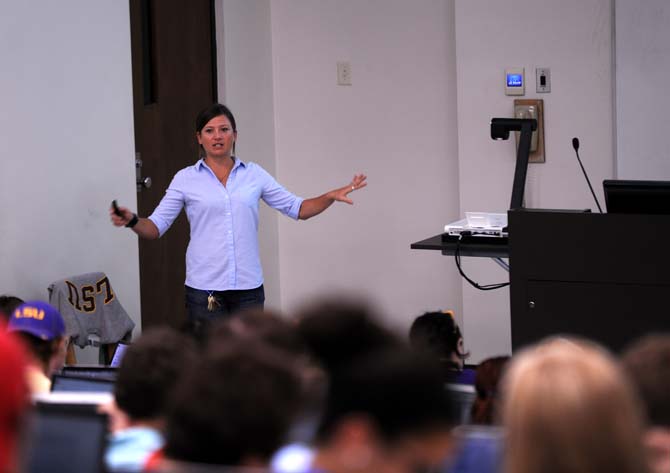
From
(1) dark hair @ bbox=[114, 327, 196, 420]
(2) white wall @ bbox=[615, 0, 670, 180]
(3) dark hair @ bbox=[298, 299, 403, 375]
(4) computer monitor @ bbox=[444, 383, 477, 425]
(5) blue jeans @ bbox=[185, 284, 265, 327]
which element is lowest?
(5) blue jeans @ bbox=[185, 284, 265, 327]

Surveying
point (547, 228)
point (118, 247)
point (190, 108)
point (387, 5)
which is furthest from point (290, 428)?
point (387, 5)

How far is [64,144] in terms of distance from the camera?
5160mm

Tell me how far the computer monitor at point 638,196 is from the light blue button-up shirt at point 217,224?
153cm

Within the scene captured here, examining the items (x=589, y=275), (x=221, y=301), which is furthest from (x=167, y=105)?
(x=589, y=275)

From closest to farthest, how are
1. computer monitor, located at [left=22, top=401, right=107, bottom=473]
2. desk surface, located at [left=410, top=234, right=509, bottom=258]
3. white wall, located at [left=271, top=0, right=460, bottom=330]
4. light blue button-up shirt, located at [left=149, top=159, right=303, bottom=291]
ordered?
computer monitor, located at [left=22, top=401, right=107, bottom=473]
desk surface, located at [left=410, top=234, right=509, bottom=258]
light blue button-up shirt, located at [left=149, top=159, right=303, bottom=291]
white wall, located at [left=271, top=0, right=460, bottom=330]

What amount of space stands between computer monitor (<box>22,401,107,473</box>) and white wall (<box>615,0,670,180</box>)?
14.7 ft

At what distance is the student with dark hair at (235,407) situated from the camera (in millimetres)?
1583

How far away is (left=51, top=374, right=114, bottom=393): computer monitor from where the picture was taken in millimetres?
2717

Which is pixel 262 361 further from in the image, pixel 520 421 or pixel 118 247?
pixel 118 247

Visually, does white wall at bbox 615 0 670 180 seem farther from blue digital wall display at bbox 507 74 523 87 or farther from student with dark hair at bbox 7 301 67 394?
student with dark hair at bbox 7 301 67 394

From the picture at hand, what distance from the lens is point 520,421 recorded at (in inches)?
57.6

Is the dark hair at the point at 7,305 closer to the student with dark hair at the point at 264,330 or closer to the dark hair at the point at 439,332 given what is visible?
the dark hair at the point at 439,332

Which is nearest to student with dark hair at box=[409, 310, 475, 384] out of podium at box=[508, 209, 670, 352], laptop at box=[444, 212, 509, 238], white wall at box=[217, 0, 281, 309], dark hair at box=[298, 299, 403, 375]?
podium at box=[508, 209, 670, 352]

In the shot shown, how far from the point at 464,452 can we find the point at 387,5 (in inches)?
205
